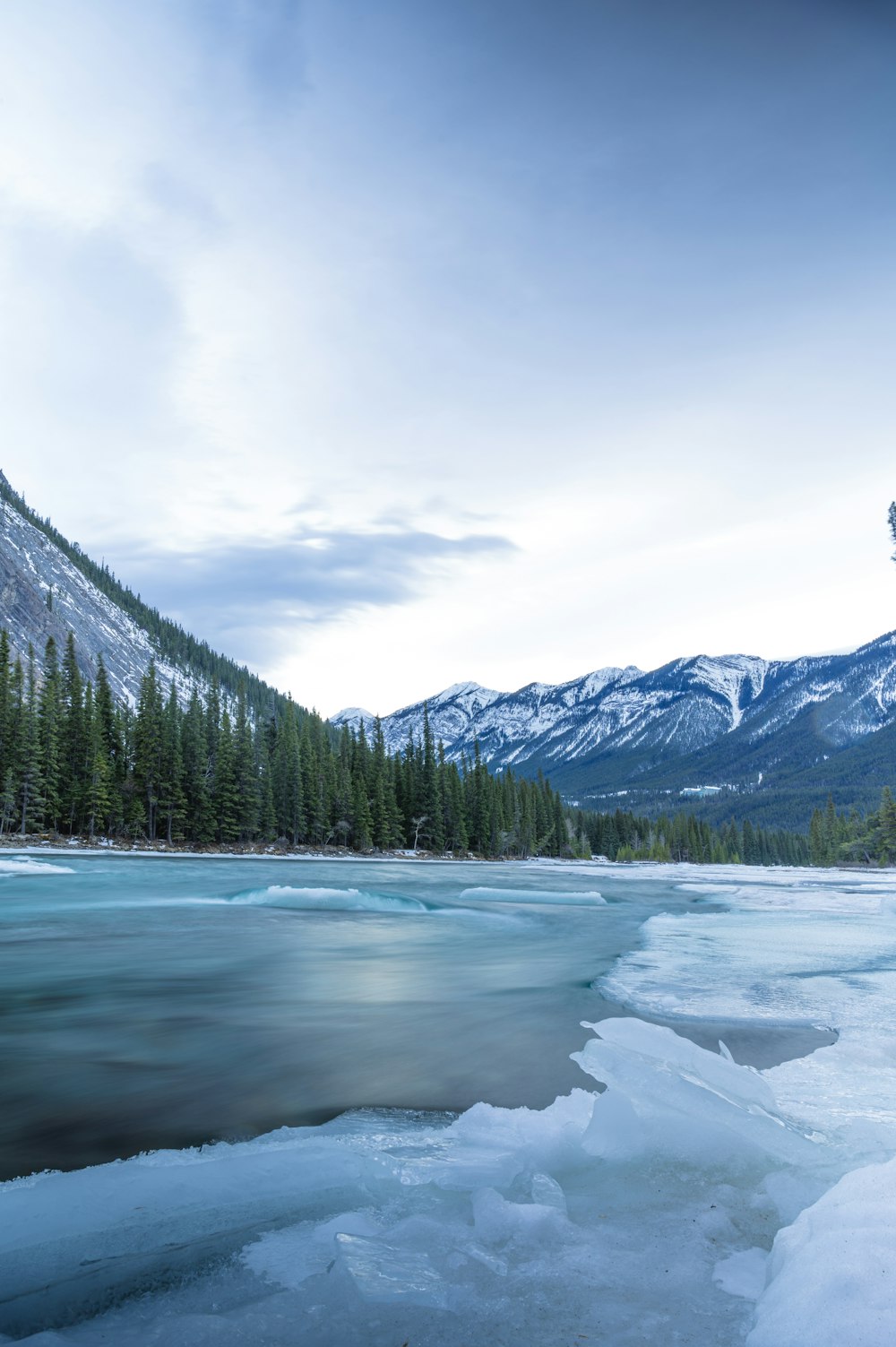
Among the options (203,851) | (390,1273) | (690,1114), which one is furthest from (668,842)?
(390,1273)

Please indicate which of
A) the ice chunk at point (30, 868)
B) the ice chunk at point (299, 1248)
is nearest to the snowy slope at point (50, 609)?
the ice chunk at point (30, 868)

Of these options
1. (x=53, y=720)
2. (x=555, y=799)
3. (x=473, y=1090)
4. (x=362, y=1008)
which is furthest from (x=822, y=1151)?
(x=555, y=799)

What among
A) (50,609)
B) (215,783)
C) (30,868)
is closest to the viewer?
(30,868)

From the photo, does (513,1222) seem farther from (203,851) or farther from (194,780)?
(194,780)

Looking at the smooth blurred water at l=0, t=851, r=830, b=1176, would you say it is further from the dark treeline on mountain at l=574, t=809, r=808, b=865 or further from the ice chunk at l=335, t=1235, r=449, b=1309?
the dark treeline on mountain at l=574, t=809, r=808, b=865

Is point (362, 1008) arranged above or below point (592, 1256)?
below

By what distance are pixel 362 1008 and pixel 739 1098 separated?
5889 mm

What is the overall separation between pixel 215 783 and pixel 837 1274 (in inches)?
2953

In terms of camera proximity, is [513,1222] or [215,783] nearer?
[513,1222]

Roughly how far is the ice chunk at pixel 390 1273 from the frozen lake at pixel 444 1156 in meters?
0.01

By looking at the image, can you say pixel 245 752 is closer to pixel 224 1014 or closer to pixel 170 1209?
pixel 224 1014

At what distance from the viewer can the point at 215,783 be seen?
73.0m

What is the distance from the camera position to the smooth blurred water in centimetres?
566

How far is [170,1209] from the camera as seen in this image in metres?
3.75
